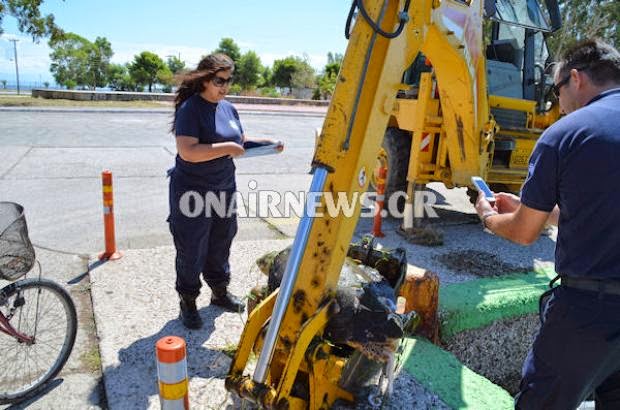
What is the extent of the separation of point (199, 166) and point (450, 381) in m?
2.28

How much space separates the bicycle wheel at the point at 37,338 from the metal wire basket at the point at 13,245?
0.70 feet

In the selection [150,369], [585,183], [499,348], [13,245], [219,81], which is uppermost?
[219,81]

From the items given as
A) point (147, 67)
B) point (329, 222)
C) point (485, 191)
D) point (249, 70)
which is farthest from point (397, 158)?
point (249, 70)

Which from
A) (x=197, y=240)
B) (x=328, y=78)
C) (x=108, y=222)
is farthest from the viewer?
(x=328, y=78)

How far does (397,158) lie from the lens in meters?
6.96

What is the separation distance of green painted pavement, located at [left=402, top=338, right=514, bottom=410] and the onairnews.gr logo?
1.31m

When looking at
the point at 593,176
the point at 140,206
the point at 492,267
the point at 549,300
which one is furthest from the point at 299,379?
the point at 140,206

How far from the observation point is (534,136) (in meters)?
6.93

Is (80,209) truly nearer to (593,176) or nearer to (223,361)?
(223,361)

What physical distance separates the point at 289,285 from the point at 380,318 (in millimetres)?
531

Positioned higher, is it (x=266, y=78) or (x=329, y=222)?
(x=266, y=78)

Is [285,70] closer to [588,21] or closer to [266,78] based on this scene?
[266,78]

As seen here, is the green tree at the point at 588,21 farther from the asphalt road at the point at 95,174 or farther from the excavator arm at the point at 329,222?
the excavator arm at the point at 329,222

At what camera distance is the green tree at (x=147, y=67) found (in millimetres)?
54781
